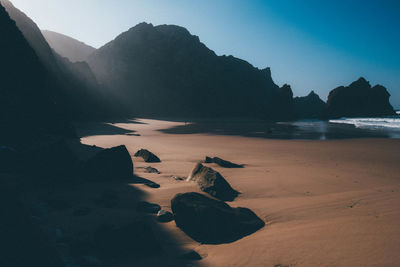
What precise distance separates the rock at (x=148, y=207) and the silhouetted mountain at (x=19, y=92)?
5.29 meters

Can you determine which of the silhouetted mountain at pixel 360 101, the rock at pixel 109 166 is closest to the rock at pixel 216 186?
the rock at pixel 109 166

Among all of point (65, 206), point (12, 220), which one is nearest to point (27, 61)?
point (65, 206)

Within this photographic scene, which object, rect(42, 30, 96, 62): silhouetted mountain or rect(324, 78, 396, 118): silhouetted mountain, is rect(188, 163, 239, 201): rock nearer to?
rect(324, 78, 396, 118): silhouetted mountain

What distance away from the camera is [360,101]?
100750 mm

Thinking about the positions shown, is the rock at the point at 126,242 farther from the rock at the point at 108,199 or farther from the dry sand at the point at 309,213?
the rock at the point at 108,199

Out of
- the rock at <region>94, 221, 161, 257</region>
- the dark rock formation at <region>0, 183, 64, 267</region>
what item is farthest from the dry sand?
the dark rock formation at <region>0, 183, 64, 267</region>

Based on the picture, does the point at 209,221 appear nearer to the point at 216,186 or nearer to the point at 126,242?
the point at 126,242

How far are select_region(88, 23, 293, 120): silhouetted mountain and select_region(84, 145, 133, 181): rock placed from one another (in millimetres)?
93944

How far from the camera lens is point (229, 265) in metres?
2.88

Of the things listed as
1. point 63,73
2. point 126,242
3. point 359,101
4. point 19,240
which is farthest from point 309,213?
point 359,101

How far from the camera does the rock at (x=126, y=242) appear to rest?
3.07 m

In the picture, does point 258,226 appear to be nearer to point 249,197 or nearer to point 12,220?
point 249,197

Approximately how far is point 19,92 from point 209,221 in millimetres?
11160

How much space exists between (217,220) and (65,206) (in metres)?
3.02
